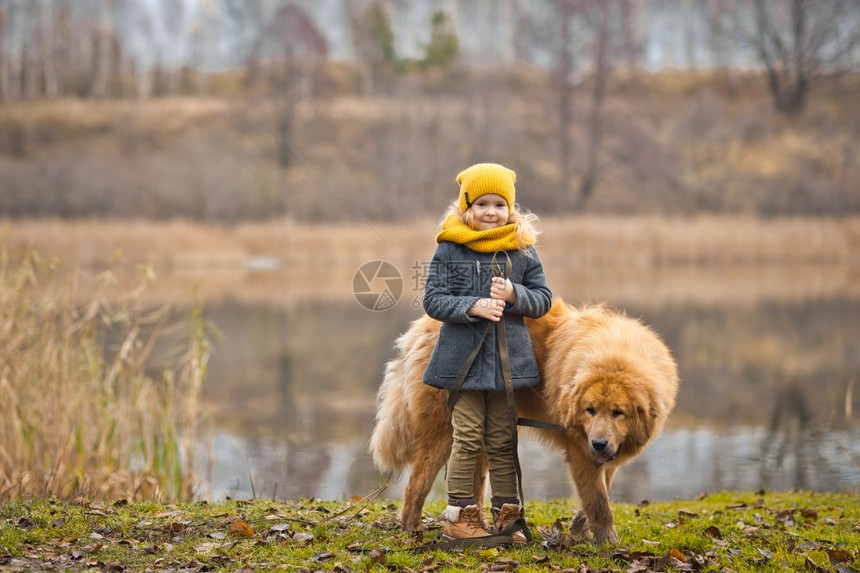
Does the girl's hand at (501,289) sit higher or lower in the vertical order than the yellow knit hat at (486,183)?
lower

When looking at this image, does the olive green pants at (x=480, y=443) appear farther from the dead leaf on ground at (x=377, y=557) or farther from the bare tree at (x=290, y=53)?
the bare tree at (x=290, y=53)

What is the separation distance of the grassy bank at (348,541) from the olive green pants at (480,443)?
0.34 meters

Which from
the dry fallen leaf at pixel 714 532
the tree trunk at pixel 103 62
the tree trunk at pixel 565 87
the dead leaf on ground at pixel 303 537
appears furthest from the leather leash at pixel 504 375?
the tree trunk at pixel 103 62

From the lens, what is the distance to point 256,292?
2091 centimetres

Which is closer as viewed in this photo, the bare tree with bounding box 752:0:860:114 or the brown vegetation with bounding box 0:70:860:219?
the brown vegetation with bounding box 0:70:860:219

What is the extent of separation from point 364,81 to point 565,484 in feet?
139

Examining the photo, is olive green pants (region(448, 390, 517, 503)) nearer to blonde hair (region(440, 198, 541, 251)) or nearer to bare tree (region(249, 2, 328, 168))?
blonde hair (region(440, 198, 541, 251))

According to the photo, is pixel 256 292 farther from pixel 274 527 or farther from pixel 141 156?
pixel 141 156

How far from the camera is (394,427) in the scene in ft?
15.6

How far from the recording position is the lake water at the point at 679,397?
805 cm

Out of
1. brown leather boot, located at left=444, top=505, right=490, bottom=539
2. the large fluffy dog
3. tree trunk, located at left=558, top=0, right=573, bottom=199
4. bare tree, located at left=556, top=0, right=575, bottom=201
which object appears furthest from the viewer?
bare tree, located at left=556, top=0, right=575, bottom=201

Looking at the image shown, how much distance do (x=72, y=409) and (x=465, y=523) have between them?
381cm

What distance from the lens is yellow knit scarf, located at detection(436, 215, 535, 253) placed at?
171 inches

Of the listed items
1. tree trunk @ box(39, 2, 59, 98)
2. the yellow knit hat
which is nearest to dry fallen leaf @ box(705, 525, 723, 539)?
the yellow knit hat
